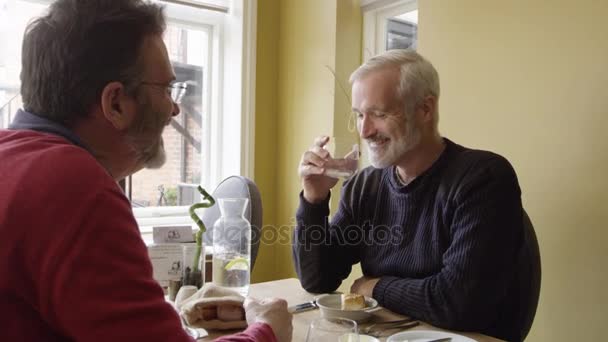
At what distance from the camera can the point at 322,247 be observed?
1695 mm

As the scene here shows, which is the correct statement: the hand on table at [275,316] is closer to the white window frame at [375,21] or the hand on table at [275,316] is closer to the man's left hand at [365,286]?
the man's left hand at [365,286]

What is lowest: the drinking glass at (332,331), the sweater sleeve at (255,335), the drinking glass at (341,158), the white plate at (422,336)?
the white plate at (422,336)

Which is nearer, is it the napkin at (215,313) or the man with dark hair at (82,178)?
the man with dark hair at (82,178)

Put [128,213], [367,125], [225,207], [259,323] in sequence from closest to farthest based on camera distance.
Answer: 1. [128,213]
2. [259,323]
3. [225,207]
4. [367,125]

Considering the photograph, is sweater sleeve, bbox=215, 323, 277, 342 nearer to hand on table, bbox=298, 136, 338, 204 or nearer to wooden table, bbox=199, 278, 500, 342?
wooden table, bbox=199, 278, 500, 342

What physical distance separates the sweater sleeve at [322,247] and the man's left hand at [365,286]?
0.14 m

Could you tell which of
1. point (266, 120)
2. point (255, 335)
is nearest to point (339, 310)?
point (255, 335)

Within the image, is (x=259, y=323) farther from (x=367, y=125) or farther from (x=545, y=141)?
(x=545, y=141)

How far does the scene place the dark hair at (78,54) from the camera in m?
0.85

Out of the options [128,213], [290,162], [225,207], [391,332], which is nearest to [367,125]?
[225,207]

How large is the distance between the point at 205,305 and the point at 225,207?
1.21ft

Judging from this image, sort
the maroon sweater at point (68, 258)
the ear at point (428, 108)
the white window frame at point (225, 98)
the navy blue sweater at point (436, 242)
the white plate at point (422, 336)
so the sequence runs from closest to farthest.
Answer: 1. the maroon sweater at point (68, 258)
2. the white plate at point (422, 336)
3. the navy blue sweater at point (436, 242)
4. the ear at point (428, 108)
5. the white window frame at point (225, 98)

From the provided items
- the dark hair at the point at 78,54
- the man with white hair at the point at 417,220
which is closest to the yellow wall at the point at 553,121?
the man with white hair at the point at 417,220

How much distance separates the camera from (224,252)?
142 cm
